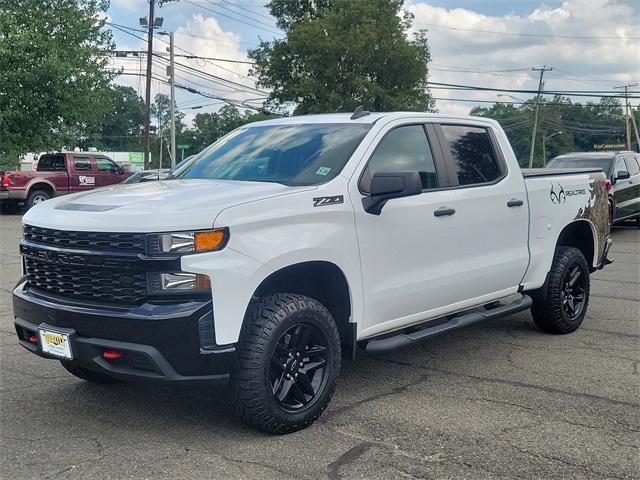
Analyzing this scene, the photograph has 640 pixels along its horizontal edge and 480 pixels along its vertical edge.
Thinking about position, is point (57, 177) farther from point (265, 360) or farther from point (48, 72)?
point (265, 360)

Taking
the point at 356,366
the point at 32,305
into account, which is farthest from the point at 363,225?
the point at 32,305

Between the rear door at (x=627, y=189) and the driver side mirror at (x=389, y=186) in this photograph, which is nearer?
the driver side mirror at (x=389, y=186)

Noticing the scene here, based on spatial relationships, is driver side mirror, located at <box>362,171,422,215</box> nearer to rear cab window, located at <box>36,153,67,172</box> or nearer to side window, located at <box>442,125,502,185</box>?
side window, located at <box>442,125,502,185</box>

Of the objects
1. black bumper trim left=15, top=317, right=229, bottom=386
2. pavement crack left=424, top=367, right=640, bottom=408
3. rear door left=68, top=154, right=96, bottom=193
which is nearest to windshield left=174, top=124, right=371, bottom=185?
black bumper trim left=15, top=317, right=229, bottom=386

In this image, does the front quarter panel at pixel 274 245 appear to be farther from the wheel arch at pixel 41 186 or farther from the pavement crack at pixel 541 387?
the wheel arch at pixel 41 186

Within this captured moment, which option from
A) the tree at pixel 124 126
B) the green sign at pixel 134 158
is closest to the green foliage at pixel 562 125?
the green sign at pixel 134 158

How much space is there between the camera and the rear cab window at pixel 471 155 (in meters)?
5.14

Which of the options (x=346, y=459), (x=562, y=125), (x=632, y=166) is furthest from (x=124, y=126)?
→ (x=346, y=459)

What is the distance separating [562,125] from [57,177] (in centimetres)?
9777

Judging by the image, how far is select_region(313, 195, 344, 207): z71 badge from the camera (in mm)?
3998

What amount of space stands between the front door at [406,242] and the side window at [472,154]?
0.28 meters

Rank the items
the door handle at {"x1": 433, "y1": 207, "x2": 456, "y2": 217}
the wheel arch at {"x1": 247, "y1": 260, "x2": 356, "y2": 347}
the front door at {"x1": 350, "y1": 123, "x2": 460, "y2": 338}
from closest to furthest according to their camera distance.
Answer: the wheel arch at {"x1": 247, "y1": 260, "x2": 356, "y2": 347}, the front door at {"x1": 350, "y1": 123, "x2": 460, "y2": 338}, the door handle at {"x1": 433, "y1": 207, "x2": 456, "y2": 217}

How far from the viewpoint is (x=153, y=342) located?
345 centimetres

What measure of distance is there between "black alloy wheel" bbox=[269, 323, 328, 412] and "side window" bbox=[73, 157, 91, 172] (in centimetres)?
1998
